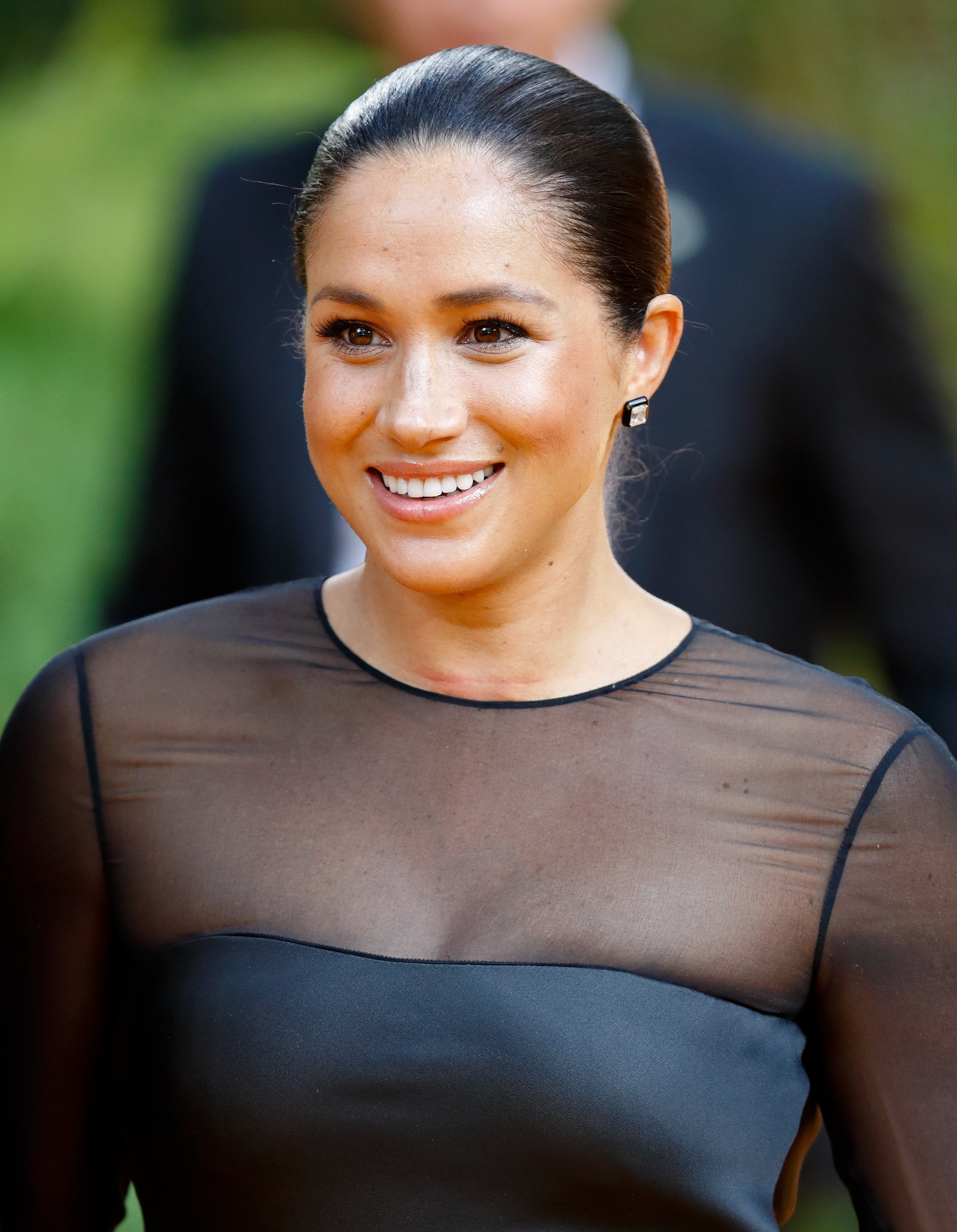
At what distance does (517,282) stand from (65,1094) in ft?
3.09

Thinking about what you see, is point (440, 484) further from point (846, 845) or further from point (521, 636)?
point (846, 845)

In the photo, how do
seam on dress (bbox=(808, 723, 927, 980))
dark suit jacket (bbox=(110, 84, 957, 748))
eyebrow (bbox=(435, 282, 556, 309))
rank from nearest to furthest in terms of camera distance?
eyebrow (bbox=(435, 282, 556, 309)) → seam on dress (bbox=(808, 723, 927, 980)) → dark suit jacket (bbox=(110, 84, 957, 748))

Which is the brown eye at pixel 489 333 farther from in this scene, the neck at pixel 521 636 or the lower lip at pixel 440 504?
the neck at pixel 521 636

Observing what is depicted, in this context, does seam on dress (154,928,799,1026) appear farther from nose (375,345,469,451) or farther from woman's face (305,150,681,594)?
nose (375,345,469,451)

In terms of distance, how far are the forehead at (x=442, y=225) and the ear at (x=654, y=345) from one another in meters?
0.15

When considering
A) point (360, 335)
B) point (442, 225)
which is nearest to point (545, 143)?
point (442, 225)

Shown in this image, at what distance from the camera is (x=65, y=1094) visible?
180 centimetres

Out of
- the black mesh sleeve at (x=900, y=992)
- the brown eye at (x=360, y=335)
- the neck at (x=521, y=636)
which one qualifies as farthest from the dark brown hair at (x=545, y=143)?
the black mesh sleeve at (x=900, y=992)

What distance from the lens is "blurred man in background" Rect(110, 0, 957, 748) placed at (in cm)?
258

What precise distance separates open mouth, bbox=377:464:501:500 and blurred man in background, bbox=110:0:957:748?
0.93m

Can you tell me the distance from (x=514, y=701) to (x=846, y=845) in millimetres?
357

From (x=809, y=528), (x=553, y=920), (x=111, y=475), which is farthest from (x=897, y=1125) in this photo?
(x=111, y=475)

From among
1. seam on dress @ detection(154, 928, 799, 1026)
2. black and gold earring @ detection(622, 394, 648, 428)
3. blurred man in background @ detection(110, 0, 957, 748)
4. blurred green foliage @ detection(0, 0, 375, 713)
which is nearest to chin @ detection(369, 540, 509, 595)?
black and gold earring @ detection(622, 394, 648, 428)

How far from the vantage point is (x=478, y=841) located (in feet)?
5.56
